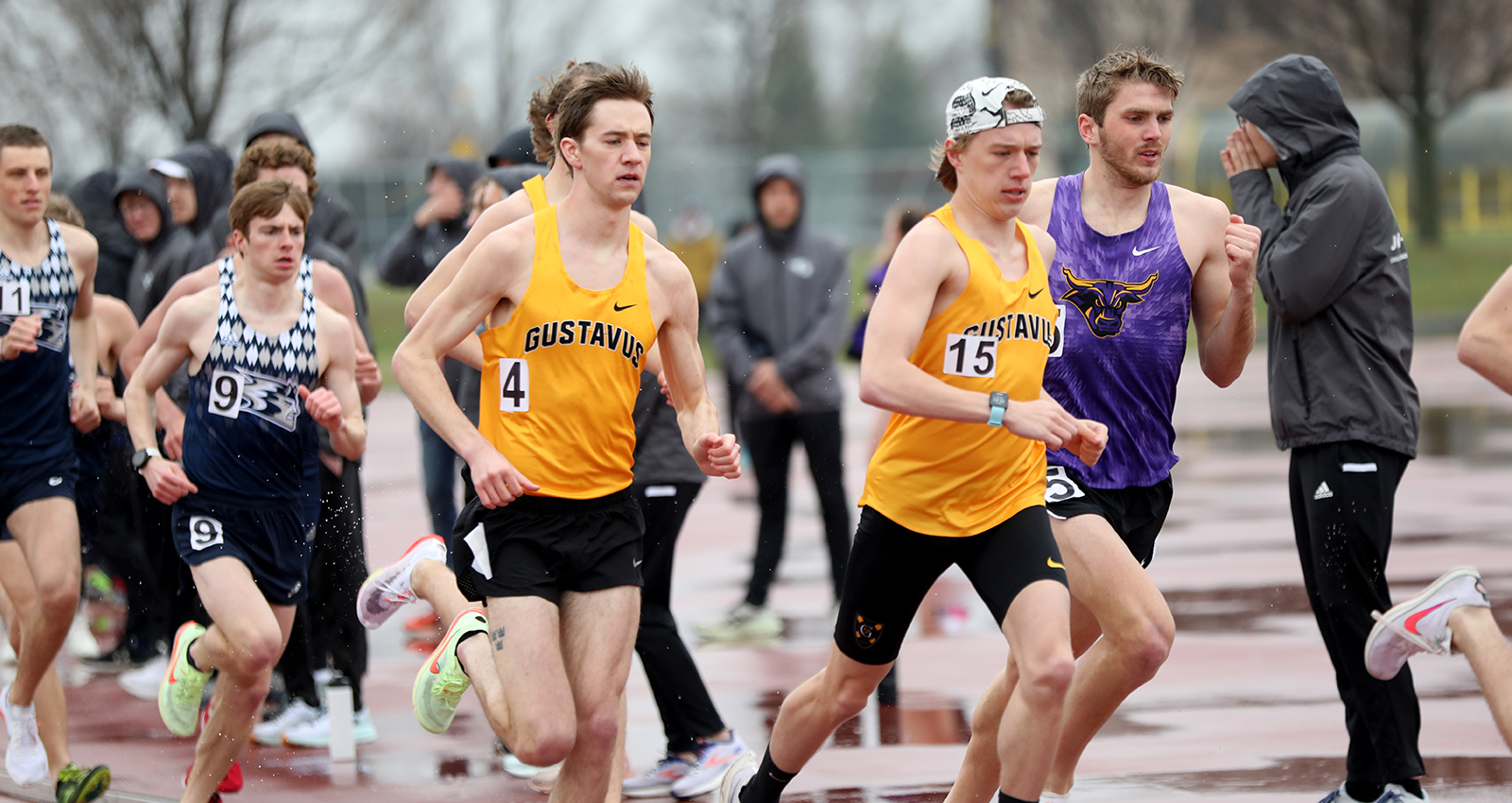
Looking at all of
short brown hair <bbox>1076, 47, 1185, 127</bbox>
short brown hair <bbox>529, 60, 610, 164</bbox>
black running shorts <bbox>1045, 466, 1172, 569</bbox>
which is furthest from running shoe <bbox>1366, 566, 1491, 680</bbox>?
short brown hair <bbox>529, 60, 610, 164</bbox>

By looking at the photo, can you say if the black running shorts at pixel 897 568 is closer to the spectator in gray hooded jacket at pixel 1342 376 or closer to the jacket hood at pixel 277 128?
the spectator in gray hooded jacket at pixel 1342 376

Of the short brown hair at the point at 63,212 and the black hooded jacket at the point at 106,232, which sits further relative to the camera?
the black hooded jacket at the point at 106,232

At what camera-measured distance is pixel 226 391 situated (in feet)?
20.8

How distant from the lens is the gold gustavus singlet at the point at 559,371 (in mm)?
5000

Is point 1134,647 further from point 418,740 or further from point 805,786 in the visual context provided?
point 418,740

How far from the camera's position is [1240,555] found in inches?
437

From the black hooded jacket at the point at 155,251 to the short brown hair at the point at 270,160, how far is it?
1395mm

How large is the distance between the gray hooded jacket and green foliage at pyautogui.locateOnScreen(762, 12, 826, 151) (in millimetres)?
49919

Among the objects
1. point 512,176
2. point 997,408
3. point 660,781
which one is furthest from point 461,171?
point 997,408

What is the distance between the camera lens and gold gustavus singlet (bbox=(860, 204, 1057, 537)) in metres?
5.18

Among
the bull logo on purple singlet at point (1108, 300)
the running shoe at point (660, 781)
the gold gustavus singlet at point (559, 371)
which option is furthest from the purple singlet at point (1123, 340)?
the running shoe at point (660, 781)

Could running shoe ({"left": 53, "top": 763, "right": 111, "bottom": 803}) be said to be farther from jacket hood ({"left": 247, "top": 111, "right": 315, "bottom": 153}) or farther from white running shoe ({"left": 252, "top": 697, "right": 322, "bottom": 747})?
jacket hood ({"left": 247, "top": 111, "right": 315, "bottom": 153})

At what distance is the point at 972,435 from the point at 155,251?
Answer: 5375mm

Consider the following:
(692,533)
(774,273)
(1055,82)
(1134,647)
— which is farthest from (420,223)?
(1055,82)
